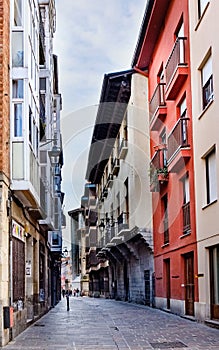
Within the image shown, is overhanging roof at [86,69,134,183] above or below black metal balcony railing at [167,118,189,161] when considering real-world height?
above

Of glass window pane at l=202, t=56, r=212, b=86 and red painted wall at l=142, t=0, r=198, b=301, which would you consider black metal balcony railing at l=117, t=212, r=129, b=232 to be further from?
glass window pane at l=202, t=56, r=212, b=86

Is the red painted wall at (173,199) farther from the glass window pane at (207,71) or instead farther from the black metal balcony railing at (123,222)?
the black metal balcony railing at (123,222)

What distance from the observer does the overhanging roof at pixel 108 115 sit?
3444 centimetres

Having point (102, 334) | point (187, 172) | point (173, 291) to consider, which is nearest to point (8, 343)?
point (102, 334)

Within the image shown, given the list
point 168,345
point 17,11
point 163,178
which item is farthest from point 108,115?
point 168,345

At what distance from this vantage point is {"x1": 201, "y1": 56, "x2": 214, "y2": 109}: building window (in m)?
18.8

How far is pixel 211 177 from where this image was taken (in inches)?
748

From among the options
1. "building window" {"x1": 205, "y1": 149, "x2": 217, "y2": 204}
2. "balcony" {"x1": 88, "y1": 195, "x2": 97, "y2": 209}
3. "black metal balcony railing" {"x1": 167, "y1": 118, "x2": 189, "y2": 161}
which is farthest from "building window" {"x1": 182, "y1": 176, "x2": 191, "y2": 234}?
"balcony" {"x1": 88, "y1": 195, "x2": 97, "y2": 209}

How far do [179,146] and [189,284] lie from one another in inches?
186

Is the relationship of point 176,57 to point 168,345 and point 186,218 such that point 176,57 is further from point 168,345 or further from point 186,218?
point 168,345

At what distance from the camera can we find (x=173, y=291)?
24.7 metres

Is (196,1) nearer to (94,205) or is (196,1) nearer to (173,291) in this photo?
(173,291)

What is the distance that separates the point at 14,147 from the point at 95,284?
55.0 metres

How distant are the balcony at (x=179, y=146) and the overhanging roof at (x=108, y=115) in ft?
30.6
